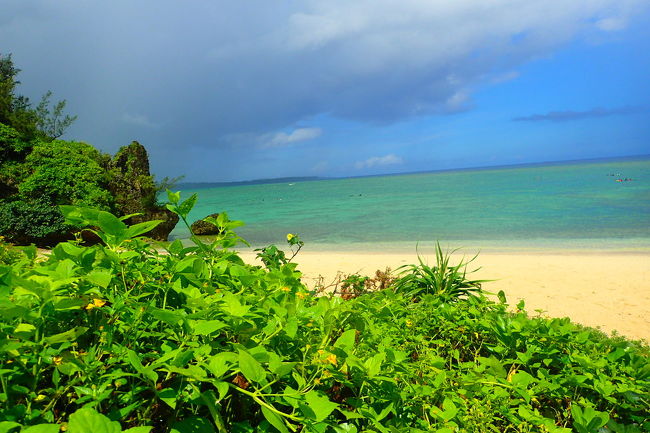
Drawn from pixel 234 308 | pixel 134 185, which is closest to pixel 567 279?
pixel 234 308

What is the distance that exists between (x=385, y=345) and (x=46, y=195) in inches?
650

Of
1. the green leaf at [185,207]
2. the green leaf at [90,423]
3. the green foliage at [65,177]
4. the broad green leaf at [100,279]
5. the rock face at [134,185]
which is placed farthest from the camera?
the rock face at [134,185]

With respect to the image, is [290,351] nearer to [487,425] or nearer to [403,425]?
[403,425]

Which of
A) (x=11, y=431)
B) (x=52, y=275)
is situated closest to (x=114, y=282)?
(x=52, y=275)

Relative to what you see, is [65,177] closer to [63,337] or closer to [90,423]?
[63,337]

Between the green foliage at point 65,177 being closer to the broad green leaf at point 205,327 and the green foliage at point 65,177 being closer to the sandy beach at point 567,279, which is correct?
the sandy beach at point 567,279

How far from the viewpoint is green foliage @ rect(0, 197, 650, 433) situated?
2.68 ft

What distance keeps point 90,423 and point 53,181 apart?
16.8 metres

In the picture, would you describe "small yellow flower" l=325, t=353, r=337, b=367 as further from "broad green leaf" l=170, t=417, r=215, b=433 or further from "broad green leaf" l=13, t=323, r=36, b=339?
"broad green leaf" l=13, t=323, r=36, b=339

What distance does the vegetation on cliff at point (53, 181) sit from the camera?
1352cm

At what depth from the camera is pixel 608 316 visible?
23.3 ft

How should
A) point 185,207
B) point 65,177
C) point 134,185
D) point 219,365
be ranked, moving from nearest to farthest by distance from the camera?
point 219,365
point 185,207
point 65,177
point 134,185

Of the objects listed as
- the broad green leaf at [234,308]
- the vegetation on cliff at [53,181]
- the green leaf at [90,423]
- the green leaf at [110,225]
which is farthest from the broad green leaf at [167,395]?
the vegetation on cliff at [53,181]

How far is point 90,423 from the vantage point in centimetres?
70
